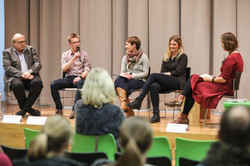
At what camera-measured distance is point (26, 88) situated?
5.21m

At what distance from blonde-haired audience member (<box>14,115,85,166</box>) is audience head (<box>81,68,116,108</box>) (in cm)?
94

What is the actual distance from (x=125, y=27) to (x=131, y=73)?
1.74 m

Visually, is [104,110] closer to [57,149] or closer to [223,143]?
[57,149]

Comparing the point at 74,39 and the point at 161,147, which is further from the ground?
the point at 74,39

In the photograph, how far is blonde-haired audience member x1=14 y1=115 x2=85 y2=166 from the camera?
1.51 m

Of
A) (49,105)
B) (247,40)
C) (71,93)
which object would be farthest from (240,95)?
(49,105)

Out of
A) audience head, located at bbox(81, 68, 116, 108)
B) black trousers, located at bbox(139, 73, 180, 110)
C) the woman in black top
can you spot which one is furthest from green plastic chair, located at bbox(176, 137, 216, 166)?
black trousers, located at bbox(139, 73, 180, 110)

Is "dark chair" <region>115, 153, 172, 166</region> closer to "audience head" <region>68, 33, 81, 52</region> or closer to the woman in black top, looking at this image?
the woman in black top

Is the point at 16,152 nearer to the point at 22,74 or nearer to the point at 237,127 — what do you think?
the point at 237,127

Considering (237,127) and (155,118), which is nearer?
(237,127)

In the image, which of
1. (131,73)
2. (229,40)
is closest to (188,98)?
(229,40)

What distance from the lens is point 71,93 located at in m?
7.05

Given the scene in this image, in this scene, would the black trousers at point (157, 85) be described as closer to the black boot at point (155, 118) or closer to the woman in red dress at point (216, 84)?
the black boot at point (155, 118)

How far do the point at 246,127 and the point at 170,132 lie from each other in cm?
233
